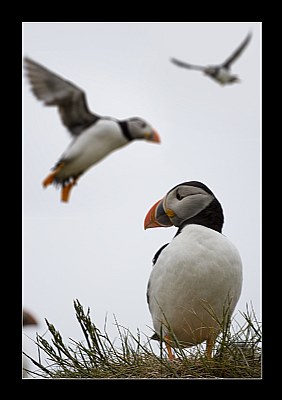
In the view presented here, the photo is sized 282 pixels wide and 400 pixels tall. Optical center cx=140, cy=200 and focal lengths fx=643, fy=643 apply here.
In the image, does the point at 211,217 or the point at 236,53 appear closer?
the point at 211,217

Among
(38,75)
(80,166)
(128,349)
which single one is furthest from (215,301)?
(38,75)

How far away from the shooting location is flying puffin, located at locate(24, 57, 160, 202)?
2.18 meters

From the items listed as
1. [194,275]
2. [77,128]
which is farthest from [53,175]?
[194,275]

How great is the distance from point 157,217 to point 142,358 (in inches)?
17.7

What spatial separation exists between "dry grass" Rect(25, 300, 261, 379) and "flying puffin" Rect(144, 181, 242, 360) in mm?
45

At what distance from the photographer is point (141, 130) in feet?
7.16

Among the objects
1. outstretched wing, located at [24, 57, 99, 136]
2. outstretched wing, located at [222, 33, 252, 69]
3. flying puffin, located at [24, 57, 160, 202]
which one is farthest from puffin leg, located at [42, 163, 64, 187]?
outstretched wing, located at [222, 33, 252, 69]

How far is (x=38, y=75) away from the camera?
218 centimetres

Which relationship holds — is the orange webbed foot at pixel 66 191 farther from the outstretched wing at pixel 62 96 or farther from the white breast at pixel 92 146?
the outstretched wing at pixel 62 96

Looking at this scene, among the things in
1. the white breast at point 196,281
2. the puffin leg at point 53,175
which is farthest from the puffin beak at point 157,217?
the puffin leg at point 53,175

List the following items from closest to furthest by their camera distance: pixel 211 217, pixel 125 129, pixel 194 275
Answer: pixel 194 275 → pixel 211 217 → pixel 125 129

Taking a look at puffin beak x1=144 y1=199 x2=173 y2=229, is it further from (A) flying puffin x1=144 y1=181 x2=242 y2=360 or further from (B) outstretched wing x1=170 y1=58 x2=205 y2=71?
(B) outstretched wing x1=170 y1=58 x2=205 y2=71

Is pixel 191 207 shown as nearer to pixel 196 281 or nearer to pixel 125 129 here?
pixel 196 281

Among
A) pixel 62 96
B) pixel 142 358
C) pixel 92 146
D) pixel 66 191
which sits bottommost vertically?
pixel 142 358
